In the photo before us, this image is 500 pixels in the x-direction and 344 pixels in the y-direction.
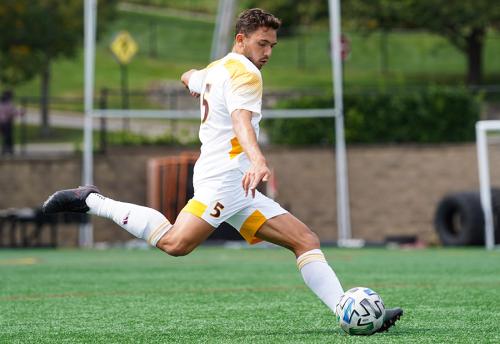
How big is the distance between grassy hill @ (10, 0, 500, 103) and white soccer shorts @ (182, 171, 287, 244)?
34664mm

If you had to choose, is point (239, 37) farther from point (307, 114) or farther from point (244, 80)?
point (307, 114)

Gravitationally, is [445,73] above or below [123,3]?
below

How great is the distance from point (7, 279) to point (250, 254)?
6.40 metres

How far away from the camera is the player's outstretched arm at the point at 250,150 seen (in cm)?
650

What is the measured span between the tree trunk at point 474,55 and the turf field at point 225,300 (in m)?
23.4

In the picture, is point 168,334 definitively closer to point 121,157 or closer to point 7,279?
point 7,279

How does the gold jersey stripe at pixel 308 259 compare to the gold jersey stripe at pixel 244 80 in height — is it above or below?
below

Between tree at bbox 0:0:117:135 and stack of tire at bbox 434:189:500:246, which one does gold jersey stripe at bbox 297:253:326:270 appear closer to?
stack of tire at bbox 434:189:500:246

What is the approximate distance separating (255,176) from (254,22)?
1046mm

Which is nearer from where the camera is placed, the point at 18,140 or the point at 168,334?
the point at 168,334

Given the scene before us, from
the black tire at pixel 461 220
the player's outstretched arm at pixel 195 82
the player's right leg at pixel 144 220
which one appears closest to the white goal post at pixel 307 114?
the black tire at pixel 461 220

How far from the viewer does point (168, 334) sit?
7.05 m

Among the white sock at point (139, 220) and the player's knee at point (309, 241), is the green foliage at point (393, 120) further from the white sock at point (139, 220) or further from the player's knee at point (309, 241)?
the player's knee at point (309, 241)

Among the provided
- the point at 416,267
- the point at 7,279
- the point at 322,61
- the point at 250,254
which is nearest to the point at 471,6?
the point at 322,61
